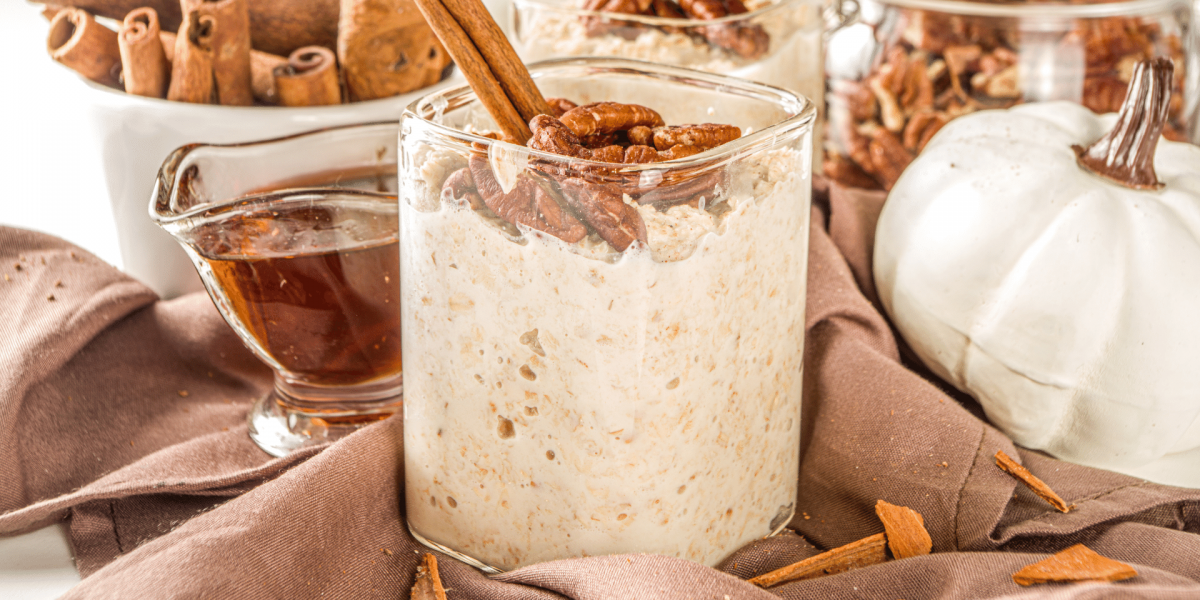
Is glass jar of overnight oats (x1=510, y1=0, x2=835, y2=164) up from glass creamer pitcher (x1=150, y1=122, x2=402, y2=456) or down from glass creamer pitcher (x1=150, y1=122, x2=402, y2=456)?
up

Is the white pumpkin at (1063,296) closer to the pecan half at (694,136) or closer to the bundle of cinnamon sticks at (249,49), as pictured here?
the pecan half at (694,136)

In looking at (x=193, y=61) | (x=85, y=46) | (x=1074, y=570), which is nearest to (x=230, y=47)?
(x=193, y=61)

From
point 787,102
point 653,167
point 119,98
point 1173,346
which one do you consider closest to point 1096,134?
point 1173,346

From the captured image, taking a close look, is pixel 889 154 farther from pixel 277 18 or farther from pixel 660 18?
pixel 277 18

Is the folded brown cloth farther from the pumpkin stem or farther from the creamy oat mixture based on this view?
the pumpkin stem

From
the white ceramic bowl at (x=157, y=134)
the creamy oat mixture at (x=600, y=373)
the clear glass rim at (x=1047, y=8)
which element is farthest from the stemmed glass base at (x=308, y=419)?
the clear glass rim at (x=1047, y=8)

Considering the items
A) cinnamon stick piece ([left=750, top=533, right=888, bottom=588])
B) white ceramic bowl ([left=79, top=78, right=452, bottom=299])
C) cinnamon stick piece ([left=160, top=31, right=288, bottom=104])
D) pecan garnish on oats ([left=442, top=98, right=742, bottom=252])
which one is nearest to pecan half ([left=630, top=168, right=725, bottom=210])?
pecan garnish on oats ([left=442, top=98, right=742, bottom=252])
